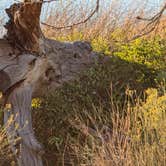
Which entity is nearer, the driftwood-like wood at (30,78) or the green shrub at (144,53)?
the driftwood-like wood at (30,78)

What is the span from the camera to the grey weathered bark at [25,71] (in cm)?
491

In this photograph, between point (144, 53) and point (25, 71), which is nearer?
point (25, 71)

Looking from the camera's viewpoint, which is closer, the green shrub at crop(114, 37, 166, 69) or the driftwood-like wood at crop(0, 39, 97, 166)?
the driftwood-like wood at crop(0, 39, 97, 166)

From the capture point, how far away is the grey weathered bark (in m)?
4.91

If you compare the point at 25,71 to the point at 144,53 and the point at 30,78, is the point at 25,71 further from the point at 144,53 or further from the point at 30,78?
the point at 144,53

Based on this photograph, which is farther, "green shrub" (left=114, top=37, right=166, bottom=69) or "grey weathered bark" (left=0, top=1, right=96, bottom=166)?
"green shrub" (left=114, top=37, right=166, bottom=69)

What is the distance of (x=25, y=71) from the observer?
17.6 ft

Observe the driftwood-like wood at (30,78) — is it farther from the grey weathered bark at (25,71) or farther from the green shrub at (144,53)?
the green shrub at (144,53)

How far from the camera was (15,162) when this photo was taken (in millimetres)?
→ 5008

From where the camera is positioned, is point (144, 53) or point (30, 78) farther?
point (144, 53)

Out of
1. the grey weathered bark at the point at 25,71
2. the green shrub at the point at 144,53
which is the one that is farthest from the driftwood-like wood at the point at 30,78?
the green shrub at the point at 144,53

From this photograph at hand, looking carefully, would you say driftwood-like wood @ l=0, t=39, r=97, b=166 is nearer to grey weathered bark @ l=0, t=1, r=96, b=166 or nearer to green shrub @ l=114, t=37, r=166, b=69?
grey weathered bark @ l=0, t=1, r=96, b=166

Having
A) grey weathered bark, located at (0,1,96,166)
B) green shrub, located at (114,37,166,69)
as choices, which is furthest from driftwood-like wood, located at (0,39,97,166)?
green shrub, located at (114,37,166,69)

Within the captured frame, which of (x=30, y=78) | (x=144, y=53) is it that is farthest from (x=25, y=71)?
(x=144, y=53)
